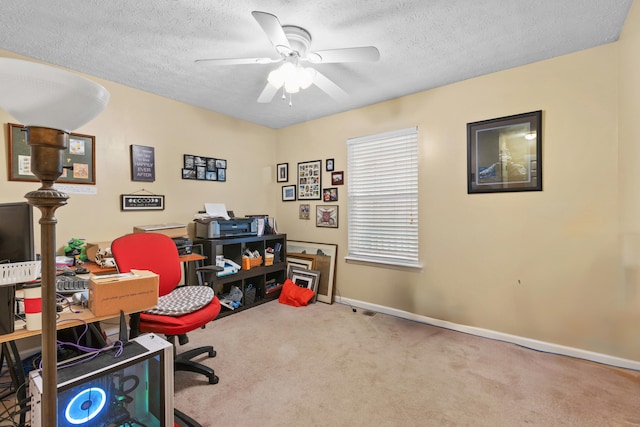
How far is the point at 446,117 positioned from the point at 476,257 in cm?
139

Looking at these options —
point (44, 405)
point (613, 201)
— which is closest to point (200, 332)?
point (44, 405)

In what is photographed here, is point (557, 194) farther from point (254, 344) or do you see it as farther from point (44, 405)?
point (44, 405)

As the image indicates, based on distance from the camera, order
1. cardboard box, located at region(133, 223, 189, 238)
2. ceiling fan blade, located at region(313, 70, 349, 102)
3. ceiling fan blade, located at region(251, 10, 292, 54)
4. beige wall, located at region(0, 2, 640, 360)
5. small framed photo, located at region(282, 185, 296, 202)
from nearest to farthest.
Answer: ceiling fan blade, located at region(251, 10, 292, 54), ceiling fan blade, located at region(313, 70, 349, 102), beige wall, located at region(0, 2, 640, 360), cardboard box, located at region(133, 223, 189, 238), small framed photo, located at region(282, 185, 296, 202)

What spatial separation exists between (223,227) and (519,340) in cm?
311

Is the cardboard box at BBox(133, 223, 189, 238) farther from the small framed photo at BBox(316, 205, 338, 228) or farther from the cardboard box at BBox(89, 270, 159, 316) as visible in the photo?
the small framed photo at BBox(316, 205, 338, 228)

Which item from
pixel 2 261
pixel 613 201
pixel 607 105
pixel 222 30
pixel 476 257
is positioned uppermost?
pixel 222 30

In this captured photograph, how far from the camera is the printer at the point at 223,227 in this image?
10.8ft

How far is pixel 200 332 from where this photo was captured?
285 centimetres

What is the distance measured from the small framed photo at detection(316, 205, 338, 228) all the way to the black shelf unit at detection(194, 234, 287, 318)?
0.55m

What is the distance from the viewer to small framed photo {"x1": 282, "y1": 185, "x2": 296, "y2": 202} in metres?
4.22

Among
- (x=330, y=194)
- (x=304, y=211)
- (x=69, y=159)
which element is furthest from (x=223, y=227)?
(x=69, y=159)

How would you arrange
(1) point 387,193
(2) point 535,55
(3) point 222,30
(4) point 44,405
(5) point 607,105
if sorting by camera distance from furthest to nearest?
1. (1) point 387,193
2. (2) point 535,55
3. (5) point 607,105
4. (3) point 222,30
5. (4) point 44,405

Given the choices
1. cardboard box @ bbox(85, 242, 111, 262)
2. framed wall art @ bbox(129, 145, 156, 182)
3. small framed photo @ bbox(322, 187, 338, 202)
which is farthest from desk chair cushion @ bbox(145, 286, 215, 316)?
small framed photo @ bbox(322, 187, 338, 202)

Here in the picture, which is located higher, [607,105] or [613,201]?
[607,105]
